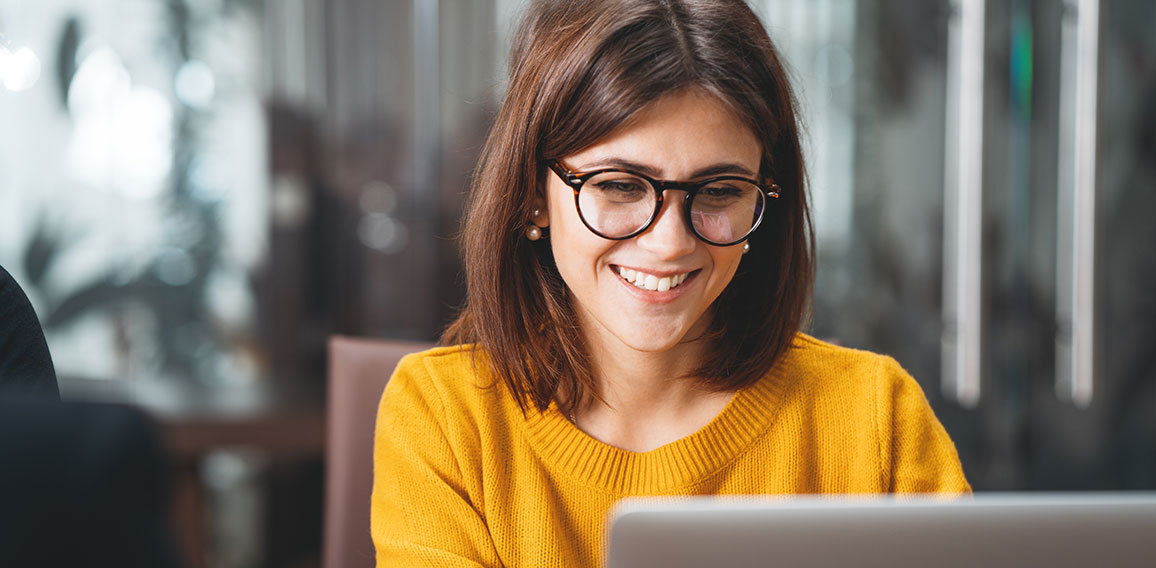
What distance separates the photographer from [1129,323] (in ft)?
7.93

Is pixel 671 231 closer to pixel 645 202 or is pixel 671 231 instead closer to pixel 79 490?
pixel 645 202

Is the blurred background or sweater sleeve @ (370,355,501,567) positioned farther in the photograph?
the blurred background

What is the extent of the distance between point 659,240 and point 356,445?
0.52 m

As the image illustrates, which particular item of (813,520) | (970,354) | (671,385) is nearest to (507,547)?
(671,385)

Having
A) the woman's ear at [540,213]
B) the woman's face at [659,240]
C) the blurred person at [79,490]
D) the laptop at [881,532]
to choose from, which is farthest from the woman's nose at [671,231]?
the blurred person at [79,490]

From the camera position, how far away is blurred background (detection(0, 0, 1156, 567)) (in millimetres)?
2389

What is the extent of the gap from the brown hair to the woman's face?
2 cm

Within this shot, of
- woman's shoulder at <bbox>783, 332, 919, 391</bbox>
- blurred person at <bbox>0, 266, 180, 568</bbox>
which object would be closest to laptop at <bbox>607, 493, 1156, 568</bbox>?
blurred person at <bbox>0, 266, 180, 568</bbox>

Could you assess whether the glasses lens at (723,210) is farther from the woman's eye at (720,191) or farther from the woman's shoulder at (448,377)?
the woman's shoulder at (448,377)

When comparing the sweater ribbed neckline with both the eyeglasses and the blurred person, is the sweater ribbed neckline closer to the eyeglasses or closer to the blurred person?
the eyeglasses

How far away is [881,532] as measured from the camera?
1.69 ft

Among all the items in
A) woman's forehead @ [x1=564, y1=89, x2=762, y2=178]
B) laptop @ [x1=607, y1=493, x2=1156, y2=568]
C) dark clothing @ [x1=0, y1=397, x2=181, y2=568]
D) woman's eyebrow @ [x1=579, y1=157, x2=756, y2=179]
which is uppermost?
woman's forehead @ [x1=564, y1=89, x2=762, y2=178]

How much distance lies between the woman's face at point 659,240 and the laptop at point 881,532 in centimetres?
40

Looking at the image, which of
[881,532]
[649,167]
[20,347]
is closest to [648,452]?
[649,167]
